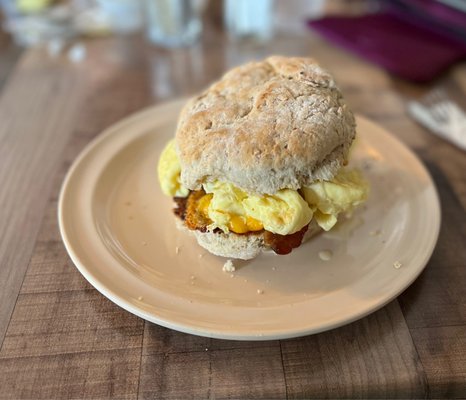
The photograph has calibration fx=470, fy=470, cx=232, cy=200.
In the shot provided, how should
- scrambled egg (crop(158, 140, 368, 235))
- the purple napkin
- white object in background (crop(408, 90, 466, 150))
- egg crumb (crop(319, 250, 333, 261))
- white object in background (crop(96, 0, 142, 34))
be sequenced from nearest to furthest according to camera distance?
scrambled egg (crop(158, 140, 368, 235)) < egg crumb (crop(319, 250, 333, 261)) < white object in background (crop(408, 90, 466, 150)) < the purple napkin < white object in background (crop(96, 0, 142, 34))

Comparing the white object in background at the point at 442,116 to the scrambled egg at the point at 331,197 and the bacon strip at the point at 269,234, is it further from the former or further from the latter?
the bacon strip at the point at 269,234

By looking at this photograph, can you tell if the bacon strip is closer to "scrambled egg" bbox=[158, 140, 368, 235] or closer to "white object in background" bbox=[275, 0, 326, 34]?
"scrambled egg" bbox=[158, 140, 368, 235]

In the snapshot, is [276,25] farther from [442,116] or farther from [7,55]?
→ [7,55]

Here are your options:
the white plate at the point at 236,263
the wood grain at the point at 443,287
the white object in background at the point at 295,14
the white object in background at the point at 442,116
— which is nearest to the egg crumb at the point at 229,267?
the white plate at the point at 236,263

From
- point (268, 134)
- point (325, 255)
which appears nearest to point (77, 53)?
point (268, 134)

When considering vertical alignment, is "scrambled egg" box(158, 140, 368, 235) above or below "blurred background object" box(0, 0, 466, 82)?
above

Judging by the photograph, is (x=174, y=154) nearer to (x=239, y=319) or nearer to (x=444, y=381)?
(x=239, y=319)

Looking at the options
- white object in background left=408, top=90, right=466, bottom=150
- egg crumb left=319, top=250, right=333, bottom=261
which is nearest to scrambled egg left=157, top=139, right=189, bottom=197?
Result: egg crumb left=319, top=250, right=333, bottom=261

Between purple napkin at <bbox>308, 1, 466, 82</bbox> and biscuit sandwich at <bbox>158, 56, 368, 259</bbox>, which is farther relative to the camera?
purple napkin at <bbox>308, 1, 466, 82</bbox>
